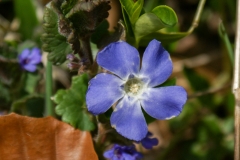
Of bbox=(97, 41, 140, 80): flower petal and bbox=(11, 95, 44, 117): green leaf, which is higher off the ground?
bbox=(97, 41, 140, 80): flower petal

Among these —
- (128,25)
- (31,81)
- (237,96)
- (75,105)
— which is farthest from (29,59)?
(237,96)

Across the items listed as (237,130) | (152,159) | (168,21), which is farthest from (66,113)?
(152,159)

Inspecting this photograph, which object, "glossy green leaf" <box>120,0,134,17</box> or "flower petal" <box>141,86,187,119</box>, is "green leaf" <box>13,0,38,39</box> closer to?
"glossy green leaf" <box>120,0,134,17</box>

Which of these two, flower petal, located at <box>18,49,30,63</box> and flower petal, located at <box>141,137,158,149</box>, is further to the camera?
flower petal, located at <box>18,49,30,63</box>

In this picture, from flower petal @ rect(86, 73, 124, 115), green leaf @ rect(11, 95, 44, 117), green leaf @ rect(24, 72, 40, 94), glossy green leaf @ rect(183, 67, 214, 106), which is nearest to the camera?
flower petal @ rect(86, 73, 124, 115)

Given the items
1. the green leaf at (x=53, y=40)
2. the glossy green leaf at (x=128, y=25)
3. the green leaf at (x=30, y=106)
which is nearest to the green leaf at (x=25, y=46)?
the green leaf at (x=30, y=106)

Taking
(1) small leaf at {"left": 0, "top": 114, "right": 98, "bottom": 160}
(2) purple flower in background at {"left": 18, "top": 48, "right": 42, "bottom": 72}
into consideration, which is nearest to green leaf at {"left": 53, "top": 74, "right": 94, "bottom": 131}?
(1) small leaf at {"left": 0, "top": 114, "right": 98, "bottom": 160}

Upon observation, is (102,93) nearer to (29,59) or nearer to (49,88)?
(49,88)

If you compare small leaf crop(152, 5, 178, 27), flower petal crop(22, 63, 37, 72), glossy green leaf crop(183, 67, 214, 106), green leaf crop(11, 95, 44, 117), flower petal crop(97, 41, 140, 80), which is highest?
small leaf crop(152, 5, 178, 27)

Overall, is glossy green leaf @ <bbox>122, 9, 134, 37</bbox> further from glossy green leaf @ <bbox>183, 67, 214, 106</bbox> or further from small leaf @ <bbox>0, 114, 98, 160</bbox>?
glossy green leaf @ <bbox>183, 67, 214, 106</bbox>

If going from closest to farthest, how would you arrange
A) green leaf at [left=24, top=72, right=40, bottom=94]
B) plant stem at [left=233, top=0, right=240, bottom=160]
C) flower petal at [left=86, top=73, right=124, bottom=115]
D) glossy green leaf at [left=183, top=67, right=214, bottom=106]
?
flower petal at [left=86, top=73, right=124, bottom=115]
plant stem at [left=233, top=0, right=240, bottom=160]
green leaf at [left=24, top=72, right=40, bottom=94]
glossy green leaf at [left=183, top=67, right=214, bottom=106]
